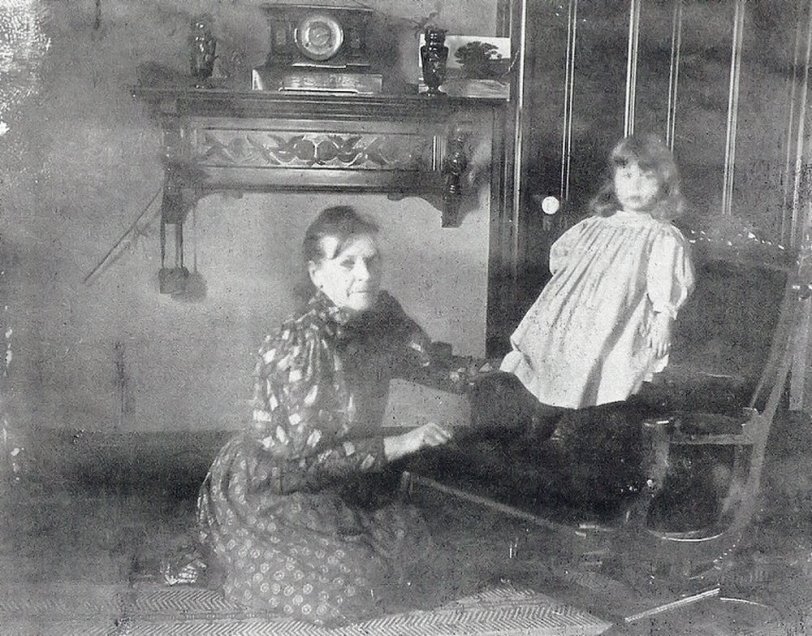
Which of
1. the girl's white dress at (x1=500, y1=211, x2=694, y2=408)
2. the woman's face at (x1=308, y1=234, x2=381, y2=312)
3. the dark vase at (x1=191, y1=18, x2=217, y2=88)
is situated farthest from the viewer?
the girl's white dress at (x1=500, y1=211, x2=694, y2=408)

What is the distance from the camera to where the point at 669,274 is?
2148 millimetres

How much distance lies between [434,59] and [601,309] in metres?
0.71

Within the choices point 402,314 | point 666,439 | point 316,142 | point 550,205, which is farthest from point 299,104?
point 666,439

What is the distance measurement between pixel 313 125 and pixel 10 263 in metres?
0.74

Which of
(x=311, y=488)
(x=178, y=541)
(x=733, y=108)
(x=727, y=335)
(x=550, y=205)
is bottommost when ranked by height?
(x=178, y=541)

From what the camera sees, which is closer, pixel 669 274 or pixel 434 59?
pixel 434 59

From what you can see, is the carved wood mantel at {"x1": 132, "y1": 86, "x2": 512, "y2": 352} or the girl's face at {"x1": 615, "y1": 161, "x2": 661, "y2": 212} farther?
the girl's face at {"x1": 615, "y1": 161, "x2": 661, "y2": 212}

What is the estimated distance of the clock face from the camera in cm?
199

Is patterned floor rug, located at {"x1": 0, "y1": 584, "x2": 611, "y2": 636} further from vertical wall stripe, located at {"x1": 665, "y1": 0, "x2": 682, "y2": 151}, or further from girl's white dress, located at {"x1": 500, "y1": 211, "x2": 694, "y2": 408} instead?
vertical wall stripe, located at {"x1": 665, "y1": 0, "x2": 682, "y2": 151}

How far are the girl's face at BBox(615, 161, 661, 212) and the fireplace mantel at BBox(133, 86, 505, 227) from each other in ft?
1.08

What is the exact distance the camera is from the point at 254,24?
6.48 ft

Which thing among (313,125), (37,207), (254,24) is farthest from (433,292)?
(37,207)

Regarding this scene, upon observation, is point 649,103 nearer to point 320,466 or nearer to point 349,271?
point 349,271

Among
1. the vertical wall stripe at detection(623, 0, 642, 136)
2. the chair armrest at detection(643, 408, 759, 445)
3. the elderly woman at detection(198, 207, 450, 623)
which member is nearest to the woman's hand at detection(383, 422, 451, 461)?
the elderly woman at detection(198, 207, 450, 623)
